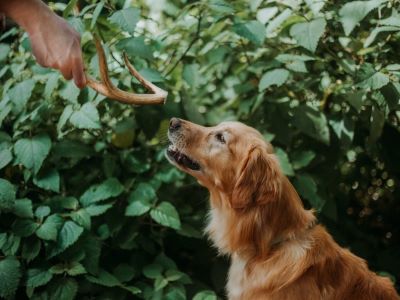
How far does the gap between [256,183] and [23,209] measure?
131 cm

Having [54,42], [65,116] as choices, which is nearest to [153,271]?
[65,116]

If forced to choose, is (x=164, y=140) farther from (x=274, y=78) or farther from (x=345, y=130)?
(x=345, y=130)

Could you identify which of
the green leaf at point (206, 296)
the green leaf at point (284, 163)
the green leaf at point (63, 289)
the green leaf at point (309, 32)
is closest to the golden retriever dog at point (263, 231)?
the green leaf at point (206, 296)

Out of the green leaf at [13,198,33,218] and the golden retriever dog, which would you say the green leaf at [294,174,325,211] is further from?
the green leaf at [13,198,33,218]

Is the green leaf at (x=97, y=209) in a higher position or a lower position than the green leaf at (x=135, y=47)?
lower

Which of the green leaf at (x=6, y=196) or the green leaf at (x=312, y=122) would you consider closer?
the green leaf at (x=6, y=196)

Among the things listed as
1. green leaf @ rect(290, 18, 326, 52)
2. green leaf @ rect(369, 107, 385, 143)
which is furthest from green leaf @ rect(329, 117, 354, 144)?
green leaf @ rect(290, 18, 326, 52)

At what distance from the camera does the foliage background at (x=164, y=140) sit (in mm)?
3219

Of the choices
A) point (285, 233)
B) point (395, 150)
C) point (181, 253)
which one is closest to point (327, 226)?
point (395, 150)

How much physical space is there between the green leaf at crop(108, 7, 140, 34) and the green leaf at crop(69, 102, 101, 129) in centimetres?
51

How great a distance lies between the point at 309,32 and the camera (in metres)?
3.42

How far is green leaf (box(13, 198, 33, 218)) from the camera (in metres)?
3.15

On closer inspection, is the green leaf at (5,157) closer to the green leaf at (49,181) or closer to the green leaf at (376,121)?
the green leaf at (49,181)

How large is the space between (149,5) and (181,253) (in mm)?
2646
